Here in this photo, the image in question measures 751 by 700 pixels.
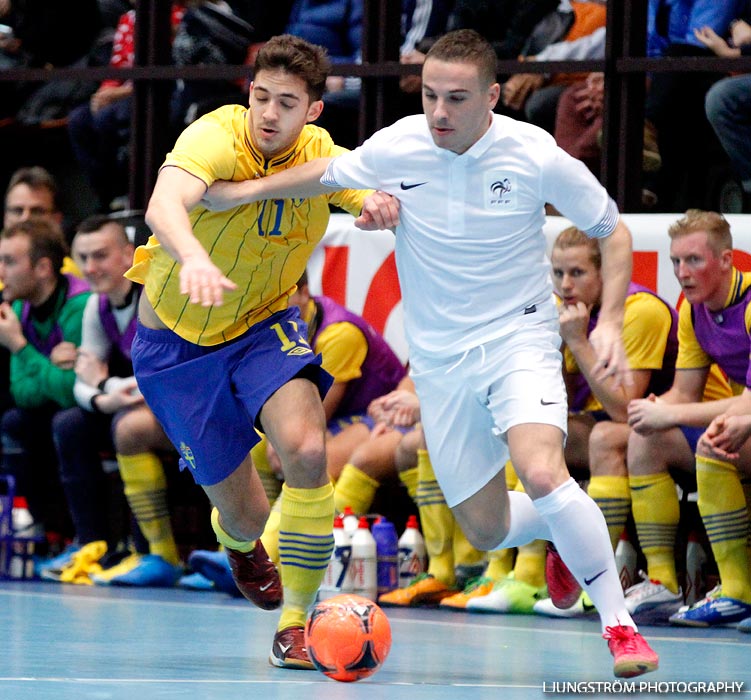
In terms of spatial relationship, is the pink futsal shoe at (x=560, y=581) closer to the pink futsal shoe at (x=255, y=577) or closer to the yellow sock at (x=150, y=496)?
the pink futsal shoe at (x=255, y=577)

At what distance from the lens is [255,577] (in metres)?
5.97

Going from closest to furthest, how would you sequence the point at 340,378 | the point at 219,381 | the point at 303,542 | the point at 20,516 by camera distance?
1. the point at 303,542
2. the point at 219,381
3. the point at 340,378
4. the point at 20,516

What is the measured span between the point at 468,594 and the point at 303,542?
2.21 metres

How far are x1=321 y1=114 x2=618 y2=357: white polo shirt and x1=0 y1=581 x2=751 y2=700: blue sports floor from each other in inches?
44.6

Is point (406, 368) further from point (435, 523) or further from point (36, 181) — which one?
point (36, 181)

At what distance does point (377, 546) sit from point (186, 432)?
2319 mm

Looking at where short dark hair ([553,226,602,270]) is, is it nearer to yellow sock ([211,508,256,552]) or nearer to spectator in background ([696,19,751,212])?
spectator in background ([696,19,751,212])

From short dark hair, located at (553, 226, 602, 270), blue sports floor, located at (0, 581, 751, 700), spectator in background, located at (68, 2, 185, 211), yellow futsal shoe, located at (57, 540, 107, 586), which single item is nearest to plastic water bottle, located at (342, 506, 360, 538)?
blue sports floor, located at (0, 581, 751, 700)

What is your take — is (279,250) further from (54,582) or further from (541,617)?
(54,582)

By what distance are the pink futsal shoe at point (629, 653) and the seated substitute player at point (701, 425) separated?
2012 mm

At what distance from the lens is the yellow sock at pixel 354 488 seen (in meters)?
7.91

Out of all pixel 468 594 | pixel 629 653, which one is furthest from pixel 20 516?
pixel 629 653

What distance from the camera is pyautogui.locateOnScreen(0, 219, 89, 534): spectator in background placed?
29.1 ft

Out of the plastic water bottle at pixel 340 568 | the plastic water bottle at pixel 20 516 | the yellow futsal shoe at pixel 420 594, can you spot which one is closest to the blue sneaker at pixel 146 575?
the plastic water bottle at pixel 20 516
